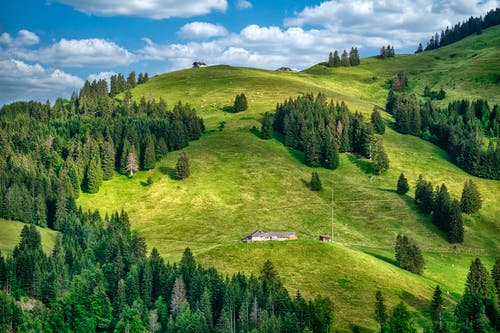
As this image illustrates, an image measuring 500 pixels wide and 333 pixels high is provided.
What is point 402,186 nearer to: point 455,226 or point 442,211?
point 442,211

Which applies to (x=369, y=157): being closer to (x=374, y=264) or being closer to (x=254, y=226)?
(x=254, y=226)

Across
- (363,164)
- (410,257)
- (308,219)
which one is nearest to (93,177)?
(308,219)

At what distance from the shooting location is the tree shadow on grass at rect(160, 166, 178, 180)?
182625 millimetres

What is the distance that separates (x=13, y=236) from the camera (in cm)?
14200

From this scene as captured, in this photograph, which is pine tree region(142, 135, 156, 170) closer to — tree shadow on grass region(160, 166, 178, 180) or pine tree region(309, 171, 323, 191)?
tree shadow on grass region(160, 166, 178, 180)

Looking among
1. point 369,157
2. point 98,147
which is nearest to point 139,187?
point 98,147

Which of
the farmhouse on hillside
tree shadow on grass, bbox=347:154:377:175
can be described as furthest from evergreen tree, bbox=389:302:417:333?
tree shadow on grass, bbox=347:154:377:175

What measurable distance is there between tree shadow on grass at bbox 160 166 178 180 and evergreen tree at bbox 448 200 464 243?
7954 cm

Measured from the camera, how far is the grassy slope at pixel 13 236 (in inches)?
5314

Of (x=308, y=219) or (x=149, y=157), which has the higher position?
(x=149, y=157)

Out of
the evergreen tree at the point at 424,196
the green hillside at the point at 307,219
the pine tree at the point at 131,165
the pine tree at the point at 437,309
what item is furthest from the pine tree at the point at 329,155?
the pine tree at the point at 437,309

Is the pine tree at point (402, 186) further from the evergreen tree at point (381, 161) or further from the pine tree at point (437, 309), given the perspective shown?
the pine tree at point (437, 309)

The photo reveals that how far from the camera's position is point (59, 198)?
16238 cm

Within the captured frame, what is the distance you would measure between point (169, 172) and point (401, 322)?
106872mm
